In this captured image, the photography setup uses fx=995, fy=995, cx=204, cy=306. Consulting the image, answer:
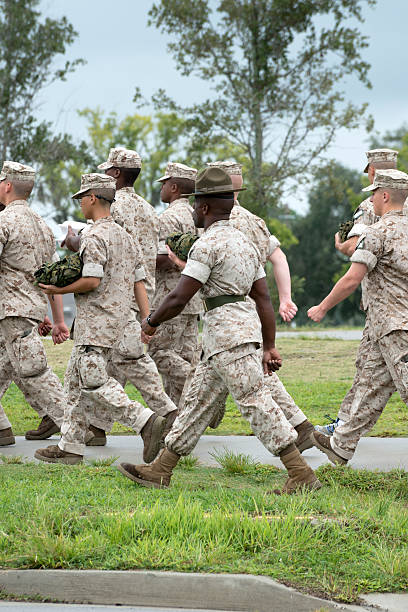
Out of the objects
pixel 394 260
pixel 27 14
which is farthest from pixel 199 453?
pixel 27 14

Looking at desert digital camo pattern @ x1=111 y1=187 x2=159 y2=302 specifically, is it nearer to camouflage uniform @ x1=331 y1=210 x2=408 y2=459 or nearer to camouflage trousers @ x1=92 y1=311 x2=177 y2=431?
camouflage trousers @ x1=92 y1=311 x2=177 y2=431

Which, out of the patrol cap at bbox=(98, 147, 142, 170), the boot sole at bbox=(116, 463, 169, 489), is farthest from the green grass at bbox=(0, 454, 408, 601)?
the patrol cap at bbox=(98, 147, 142, 170)

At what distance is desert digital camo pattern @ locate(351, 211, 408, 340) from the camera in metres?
6.57

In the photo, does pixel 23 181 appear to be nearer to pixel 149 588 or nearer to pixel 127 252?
pixel 127 252

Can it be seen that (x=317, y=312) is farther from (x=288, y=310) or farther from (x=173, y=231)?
(x=173, y=231)

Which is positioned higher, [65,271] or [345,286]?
[345,286]

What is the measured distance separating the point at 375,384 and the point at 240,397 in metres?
1.26

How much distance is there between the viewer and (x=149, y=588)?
4.52 meters

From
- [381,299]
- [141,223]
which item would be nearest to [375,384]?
[381,299]

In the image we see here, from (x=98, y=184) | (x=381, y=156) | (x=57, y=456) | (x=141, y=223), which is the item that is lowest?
(x=57, y=456)

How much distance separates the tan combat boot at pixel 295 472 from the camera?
6160mm

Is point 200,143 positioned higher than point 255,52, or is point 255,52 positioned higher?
point 255,52

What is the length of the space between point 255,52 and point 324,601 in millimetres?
30938

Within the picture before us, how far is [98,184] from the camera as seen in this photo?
24.2 feet
